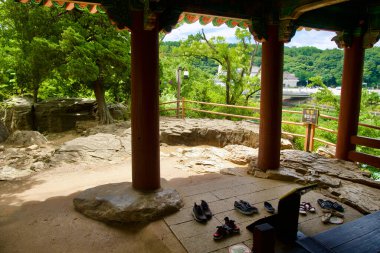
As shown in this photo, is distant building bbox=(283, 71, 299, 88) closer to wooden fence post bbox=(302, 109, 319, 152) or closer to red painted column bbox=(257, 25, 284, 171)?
wooden fence post bbox=(302, 109, 319, 152)

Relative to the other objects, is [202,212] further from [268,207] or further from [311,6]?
[311,6]

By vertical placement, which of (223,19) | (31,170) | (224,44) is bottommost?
(31,170)

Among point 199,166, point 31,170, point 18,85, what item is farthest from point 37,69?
point 199,166

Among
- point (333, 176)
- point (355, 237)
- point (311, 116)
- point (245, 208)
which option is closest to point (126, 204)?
point (245, 208)

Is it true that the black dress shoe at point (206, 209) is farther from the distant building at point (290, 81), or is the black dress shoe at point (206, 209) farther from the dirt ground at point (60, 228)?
the distant building at point (290, 81)

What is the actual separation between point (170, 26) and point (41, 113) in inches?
397

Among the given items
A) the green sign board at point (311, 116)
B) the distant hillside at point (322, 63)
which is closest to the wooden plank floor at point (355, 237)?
the green sign board at point (311, 116)

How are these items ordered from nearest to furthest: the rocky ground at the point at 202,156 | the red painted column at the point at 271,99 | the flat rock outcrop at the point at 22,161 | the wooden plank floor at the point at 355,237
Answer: the wooden plank floor at the point at 355,237, the rocky ground at the point at 202,156, the red painted column at the point at 271,99, the flat rock outcrop at the point at 22,161

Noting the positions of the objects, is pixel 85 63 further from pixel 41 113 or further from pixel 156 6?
pixel 156 6

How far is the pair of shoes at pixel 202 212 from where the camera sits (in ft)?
11.4

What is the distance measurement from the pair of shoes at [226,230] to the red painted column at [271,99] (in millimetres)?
2188

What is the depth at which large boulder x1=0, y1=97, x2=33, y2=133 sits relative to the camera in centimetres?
1131

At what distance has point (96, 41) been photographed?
10.4 m

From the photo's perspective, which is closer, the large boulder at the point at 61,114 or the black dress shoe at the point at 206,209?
the black dress shoe at the point at 206,209
